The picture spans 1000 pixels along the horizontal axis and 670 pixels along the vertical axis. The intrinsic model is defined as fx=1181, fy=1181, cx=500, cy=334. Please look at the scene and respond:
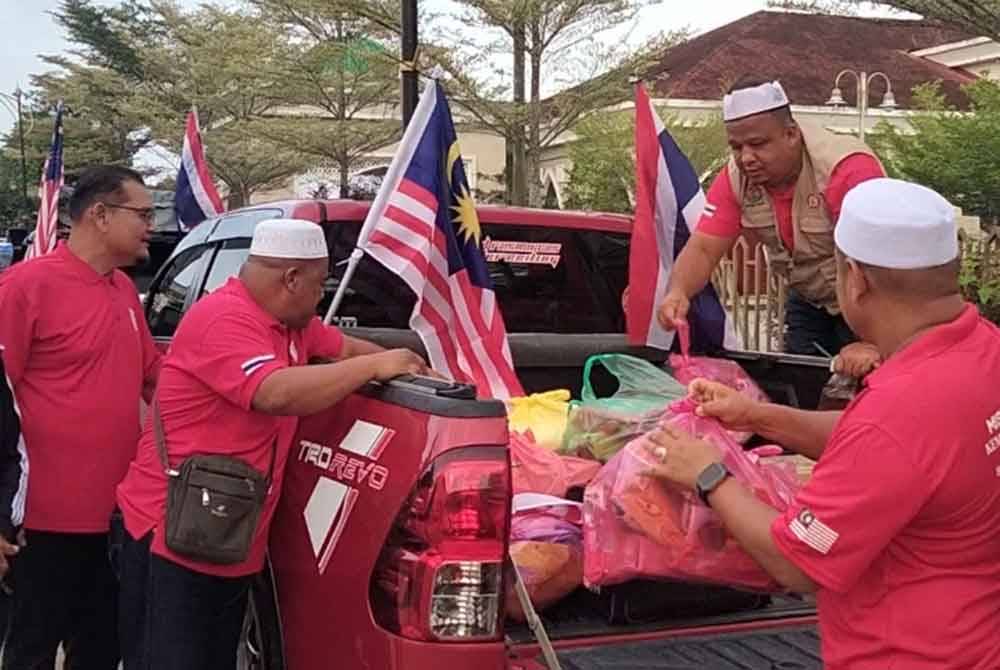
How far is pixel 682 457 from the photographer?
2332 mm

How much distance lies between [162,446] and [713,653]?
4.90 feet

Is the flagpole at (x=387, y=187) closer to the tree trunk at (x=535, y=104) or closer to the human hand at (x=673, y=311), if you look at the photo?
the human hand at (x=673, y=311)

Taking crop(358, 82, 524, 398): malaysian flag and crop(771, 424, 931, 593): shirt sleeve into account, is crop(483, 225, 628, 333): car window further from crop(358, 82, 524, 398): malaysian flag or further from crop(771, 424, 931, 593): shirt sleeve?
crop(771, 424, 931, 593): shirt sleeve

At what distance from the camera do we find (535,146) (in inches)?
612

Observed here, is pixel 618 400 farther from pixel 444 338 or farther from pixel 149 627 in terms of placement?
pixel 149 627

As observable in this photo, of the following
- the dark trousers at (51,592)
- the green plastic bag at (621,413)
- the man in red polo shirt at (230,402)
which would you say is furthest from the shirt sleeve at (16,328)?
the green plastic bag at (621,413)

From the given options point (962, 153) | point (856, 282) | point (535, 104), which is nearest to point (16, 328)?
point (856, 282)

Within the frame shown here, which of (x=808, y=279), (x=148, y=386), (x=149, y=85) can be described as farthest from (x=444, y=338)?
(x=149, y=85)

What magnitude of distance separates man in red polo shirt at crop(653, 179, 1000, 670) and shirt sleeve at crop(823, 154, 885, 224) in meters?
1.68

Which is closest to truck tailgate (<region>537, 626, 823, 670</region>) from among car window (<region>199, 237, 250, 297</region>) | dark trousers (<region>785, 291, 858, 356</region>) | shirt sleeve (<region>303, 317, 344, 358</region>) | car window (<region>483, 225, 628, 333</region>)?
shirt sleeve (<region>303, 317, 344, 358</region>)

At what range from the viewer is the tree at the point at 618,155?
71.8 ft

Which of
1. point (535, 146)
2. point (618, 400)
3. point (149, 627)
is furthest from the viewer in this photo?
point (535, 146)

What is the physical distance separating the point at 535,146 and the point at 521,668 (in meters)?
13.3

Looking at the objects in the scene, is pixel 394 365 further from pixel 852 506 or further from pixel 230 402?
pixel 852 506
